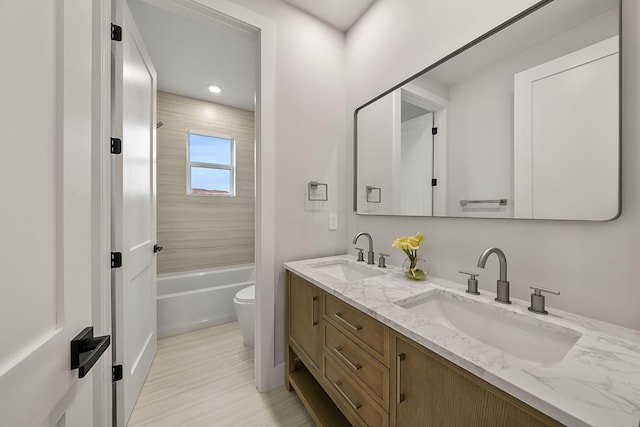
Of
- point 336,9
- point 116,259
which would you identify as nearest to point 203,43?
point 336,9

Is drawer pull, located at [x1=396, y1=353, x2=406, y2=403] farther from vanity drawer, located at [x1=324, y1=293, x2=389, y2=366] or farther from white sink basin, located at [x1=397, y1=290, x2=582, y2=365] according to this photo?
white sink basin, located at [x1=397, y1=290, x2=582, y2=365]

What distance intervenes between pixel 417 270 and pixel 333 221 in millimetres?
811

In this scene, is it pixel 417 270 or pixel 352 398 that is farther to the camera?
pixel 417 270

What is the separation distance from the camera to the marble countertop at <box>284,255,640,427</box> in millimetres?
457

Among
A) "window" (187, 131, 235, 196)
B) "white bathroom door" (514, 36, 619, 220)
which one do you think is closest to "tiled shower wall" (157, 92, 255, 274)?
"window" (187, 131, 235, 196)

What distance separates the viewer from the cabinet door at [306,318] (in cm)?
127

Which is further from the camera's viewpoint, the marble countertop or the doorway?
the doorway

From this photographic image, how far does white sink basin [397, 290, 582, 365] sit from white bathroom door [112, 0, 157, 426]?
4.91 ft

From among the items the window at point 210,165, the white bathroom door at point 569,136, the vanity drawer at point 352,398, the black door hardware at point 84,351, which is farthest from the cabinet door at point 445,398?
the window at point 210,165

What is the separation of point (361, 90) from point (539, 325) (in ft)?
5.62

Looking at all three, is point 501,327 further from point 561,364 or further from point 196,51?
point 196,51

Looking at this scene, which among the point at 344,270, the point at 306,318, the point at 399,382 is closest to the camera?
the point at 399,382

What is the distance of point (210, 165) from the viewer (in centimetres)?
323

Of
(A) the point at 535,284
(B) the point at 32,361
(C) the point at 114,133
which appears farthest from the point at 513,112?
(C) the point at 114,133
